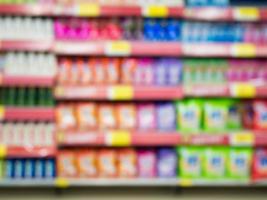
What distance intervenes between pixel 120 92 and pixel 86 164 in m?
0.63

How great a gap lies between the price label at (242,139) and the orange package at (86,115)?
44.5 inches

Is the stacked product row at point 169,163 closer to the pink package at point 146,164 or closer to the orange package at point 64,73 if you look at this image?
the pink package at point 146,164

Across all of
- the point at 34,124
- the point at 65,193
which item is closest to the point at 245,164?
the point at 65,193

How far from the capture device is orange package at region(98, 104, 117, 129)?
3.37m

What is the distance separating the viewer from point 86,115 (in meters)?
3.36

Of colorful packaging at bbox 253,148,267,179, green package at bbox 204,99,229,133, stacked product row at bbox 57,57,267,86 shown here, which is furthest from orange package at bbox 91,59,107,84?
colorful packaging at bbox 253,148,267,179

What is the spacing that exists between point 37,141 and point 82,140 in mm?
348

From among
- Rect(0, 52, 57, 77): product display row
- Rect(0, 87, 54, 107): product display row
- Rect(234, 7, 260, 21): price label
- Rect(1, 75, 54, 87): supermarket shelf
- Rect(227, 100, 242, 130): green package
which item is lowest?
Rect(227, 100, 242, 130): green package

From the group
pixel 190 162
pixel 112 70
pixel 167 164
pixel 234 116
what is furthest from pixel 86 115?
pixel 234 116

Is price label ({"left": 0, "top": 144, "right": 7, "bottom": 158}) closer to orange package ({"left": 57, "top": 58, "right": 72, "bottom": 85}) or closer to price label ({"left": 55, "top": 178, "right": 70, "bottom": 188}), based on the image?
price label ({"left": 55, "top": 178, "right": 70, "bottom": 188})

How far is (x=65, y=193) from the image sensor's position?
3.38m

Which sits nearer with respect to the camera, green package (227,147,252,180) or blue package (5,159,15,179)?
blue package (5,159,15,179)

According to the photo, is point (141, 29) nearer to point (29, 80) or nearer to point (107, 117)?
point (107, 117)

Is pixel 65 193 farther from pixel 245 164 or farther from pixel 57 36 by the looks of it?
pixel 245 164
